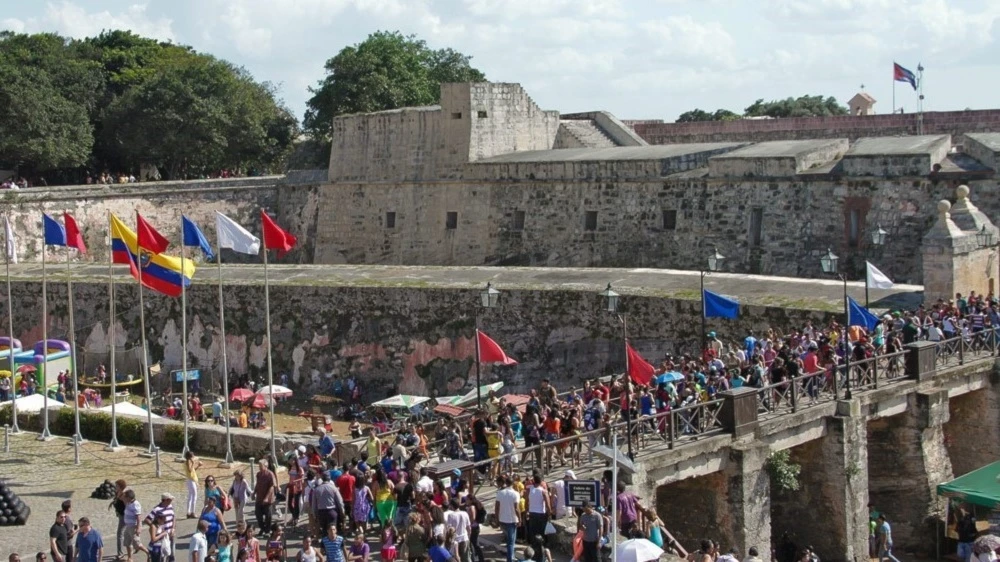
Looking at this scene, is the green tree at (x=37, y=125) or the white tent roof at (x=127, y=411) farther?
the green tree at (x=37, y=125)

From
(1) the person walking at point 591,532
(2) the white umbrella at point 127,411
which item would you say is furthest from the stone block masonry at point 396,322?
(1) the person walking at point 591,532

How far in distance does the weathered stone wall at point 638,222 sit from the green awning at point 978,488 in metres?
8.23

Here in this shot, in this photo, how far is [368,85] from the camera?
56.5 m

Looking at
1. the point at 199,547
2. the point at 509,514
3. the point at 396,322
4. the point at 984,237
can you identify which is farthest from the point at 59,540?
the point at 984,237

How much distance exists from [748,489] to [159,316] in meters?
20.7

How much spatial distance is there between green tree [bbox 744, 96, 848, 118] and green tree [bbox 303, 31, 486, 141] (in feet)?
76.4

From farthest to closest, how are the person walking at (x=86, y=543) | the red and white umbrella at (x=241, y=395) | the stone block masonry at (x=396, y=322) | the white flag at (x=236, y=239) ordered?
the red and white umbrella at (x=241, y=395) → the stone block masonry at (x=396, y=322) → the white flag at (x=236, y=239) → the person walking at (x=86, y=543)

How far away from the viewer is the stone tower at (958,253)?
23.8m

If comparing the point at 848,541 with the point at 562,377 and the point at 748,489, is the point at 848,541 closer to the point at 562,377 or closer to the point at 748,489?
the point at 748,489

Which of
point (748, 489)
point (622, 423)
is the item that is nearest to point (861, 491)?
point (748, 489)

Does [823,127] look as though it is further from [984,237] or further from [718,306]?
[718,306]

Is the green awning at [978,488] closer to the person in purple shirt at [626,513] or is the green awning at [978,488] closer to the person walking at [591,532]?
the person in purple shirt at [626,513]

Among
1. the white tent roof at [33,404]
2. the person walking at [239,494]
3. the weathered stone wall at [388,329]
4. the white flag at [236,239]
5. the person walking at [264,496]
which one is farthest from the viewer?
A: the weathered stone wall at [388,329]

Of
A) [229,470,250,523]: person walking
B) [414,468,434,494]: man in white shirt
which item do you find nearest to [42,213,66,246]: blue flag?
[229,470,250,523]: person walking
